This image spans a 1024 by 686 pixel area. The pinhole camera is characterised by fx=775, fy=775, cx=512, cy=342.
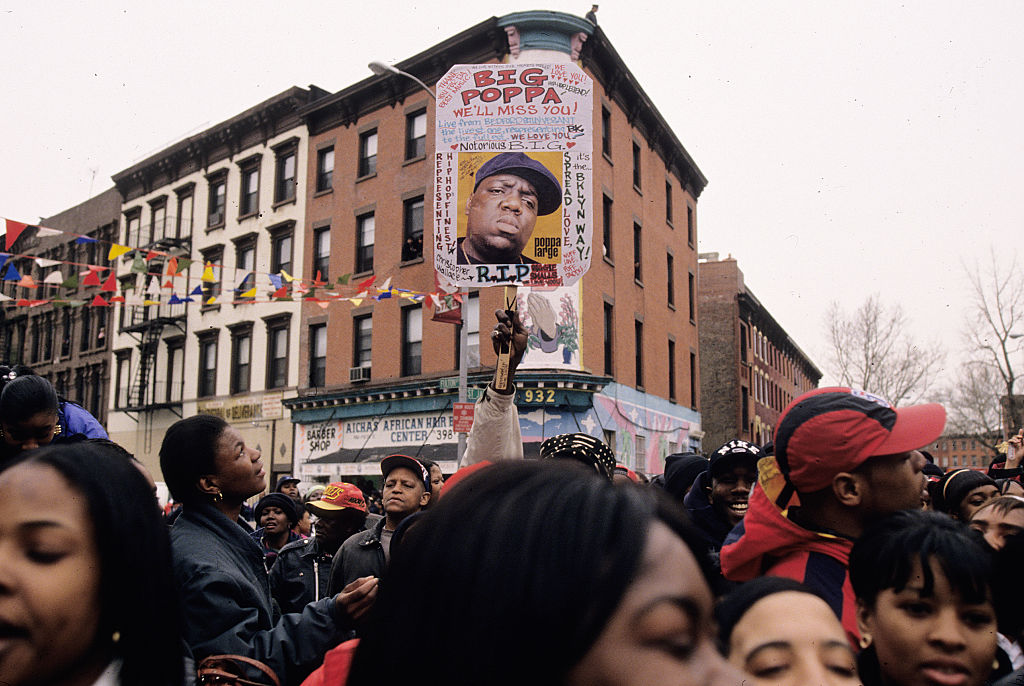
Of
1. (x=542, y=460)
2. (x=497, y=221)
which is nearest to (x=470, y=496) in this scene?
(x=542, y=460)

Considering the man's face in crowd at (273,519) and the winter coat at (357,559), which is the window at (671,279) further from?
the winter coat at (357,559)

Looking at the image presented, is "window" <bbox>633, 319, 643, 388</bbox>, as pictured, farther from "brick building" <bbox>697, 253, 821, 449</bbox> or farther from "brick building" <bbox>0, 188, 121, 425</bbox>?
"brick building" <bbox>0, 188, 121, 425</bbox>

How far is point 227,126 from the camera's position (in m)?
27.1

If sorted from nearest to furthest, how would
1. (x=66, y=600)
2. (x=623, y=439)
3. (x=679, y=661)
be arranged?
(x=679, y=661) → (x=66, y=600) → (x=623, y=439)

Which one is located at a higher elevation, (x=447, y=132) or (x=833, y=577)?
(x=447, y=132)

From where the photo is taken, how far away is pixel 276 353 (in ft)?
84.7

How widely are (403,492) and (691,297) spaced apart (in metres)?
26.4

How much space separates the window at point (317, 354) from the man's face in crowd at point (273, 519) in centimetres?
1751

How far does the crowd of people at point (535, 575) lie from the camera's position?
0.88 meters

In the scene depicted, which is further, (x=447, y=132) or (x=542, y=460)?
(x=447, y=132)

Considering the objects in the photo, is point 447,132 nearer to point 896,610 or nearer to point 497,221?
point 497,221

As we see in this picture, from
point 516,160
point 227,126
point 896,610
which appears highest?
point 227,126

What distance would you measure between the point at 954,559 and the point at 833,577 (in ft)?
1.02

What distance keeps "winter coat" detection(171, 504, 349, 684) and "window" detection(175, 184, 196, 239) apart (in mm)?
28892
